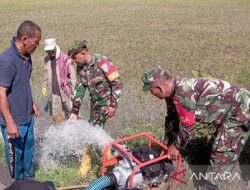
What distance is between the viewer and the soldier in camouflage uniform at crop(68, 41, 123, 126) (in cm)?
511

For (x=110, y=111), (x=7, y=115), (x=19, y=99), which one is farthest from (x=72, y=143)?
(x=7, y=115)

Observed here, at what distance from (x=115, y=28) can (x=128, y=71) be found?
345 inches

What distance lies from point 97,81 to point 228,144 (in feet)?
6.27

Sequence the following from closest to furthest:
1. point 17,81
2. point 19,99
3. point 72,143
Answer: point 17,81
point 19,99
point 72,143

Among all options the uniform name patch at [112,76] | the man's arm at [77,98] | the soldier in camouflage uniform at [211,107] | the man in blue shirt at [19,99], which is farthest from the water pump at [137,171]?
the man's arm at [77,98]

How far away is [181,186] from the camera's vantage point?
4.66m

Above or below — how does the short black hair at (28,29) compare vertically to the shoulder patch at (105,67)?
above

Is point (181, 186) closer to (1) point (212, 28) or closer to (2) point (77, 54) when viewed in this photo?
(2) point (77, 54)

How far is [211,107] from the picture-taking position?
13.8 ft

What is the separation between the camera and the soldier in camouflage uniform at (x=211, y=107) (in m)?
3.98

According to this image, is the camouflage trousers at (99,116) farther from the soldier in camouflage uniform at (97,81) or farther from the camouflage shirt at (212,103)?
the camouflage shirt at (212,103)

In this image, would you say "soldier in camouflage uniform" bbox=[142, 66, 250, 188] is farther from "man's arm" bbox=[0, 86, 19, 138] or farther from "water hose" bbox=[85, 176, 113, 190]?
"man's arm" bbox=[0, 86, 19, 138]

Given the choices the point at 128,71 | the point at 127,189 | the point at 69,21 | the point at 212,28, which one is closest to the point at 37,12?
the point at 69,21

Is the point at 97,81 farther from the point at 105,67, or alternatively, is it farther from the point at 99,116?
the point at 99,116
